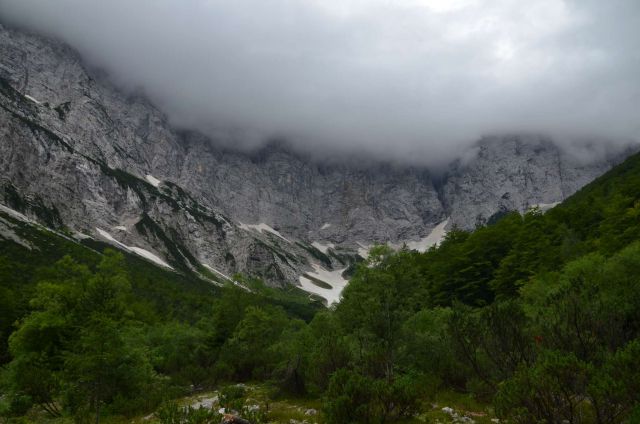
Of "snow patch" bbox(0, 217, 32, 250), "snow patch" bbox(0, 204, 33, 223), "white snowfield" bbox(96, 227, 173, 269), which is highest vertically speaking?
"snow patch" bbox(0, 204, 33, 223)

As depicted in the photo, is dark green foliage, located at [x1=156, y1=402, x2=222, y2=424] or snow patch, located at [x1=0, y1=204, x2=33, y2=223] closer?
dark green foliage, located at [x1=156, y1=402, x2=222, y2=424]

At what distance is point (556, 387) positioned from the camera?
8477 millimetres

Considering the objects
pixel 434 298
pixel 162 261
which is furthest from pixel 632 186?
pixel 162 261

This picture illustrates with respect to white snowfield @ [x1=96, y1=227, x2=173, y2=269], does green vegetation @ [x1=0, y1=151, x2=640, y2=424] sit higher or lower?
higher

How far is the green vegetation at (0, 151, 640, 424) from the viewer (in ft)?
30.2

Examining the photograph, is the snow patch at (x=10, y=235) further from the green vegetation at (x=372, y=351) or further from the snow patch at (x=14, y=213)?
the green vegetation at (x=372, y=351)

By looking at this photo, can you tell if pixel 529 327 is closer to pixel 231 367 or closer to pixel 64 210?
pixel 231 367

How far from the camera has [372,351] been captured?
18.8 meters

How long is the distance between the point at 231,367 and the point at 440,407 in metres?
19.4

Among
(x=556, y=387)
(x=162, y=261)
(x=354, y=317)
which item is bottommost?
(x=162, y=261)

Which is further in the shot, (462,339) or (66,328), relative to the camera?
(66,328)

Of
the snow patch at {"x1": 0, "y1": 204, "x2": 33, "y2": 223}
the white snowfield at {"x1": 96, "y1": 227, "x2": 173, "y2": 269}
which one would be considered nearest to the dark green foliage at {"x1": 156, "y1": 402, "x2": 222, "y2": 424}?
the snow patch at {"x1": 0, "y1": 204, "x2": 33, "y2": 223}

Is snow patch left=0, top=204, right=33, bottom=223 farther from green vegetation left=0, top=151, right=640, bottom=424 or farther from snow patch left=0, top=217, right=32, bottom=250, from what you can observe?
green vegetation left=0, top=151, right=640, bottom=424

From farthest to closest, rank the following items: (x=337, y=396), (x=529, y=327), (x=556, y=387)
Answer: (x=529, y=327) < (x=337, y=396) < (x=556, y=387)
